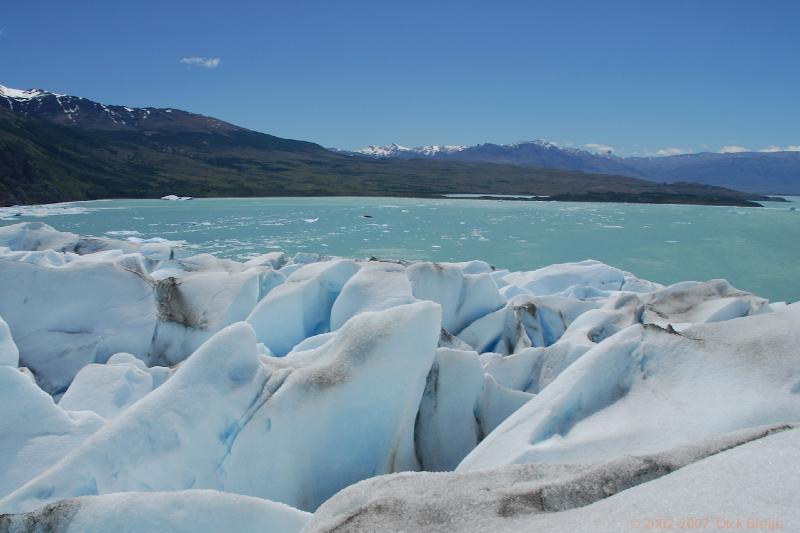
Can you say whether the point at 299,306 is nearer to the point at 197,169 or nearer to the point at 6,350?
the point at 6,350

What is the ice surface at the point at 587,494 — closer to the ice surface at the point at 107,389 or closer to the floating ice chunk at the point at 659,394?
the floating ice chunk at the point at 659,394

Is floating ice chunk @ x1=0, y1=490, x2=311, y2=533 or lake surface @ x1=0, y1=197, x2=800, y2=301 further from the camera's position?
lake surface @ x1=0, y1=197, x2=800, y2=301

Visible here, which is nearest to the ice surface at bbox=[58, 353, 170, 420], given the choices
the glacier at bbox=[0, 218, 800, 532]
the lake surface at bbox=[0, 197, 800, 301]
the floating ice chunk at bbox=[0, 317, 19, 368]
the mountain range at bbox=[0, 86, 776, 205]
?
the glacier at bbox=[0, 218, 800, 532]

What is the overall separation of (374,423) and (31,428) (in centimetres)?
256

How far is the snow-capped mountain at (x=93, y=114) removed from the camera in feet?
445

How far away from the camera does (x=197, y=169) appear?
93125 millimetres

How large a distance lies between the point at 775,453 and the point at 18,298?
825 centimetres

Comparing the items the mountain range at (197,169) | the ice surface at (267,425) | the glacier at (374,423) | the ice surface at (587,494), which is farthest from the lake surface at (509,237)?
the mountain range at (197,169)

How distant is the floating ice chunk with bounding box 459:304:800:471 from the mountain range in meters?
57.8

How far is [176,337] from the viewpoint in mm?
7695

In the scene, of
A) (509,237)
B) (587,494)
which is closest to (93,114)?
(509,237)

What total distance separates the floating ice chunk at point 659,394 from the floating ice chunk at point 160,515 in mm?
1433

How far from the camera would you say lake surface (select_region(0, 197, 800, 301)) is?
21.6 meters

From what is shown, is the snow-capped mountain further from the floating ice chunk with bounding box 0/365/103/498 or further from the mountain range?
the floating ice chunk with bounding box 0/365/103/498
